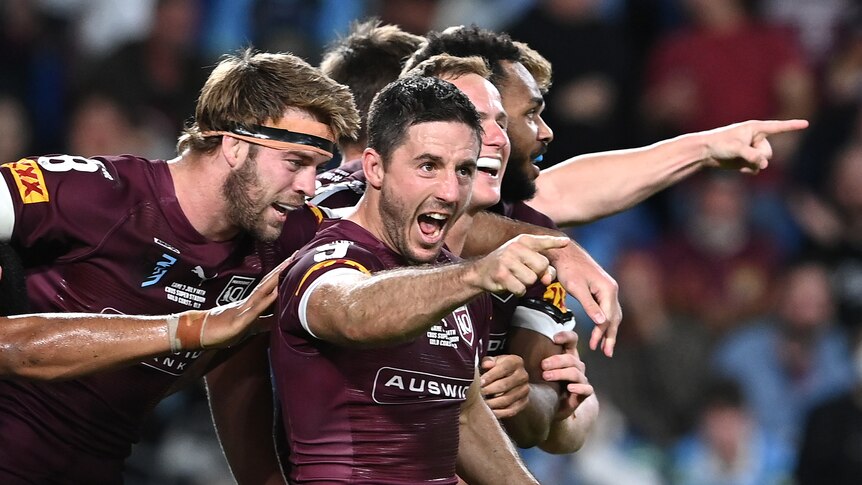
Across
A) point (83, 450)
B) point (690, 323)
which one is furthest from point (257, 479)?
point (690, 323)

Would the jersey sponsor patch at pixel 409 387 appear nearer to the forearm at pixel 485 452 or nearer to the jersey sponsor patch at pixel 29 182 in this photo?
the forearm at pixel 485 452

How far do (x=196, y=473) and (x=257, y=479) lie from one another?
123 inches

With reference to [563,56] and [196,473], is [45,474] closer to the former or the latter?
[196,473]

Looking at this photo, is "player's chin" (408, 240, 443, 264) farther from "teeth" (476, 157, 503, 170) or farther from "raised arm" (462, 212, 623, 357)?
"teeth" (476, 157, 503, 170)

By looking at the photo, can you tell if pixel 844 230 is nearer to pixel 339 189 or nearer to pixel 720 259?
pixel 720 259

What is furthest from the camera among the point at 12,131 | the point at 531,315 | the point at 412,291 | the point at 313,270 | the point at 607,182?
the point at 12,131

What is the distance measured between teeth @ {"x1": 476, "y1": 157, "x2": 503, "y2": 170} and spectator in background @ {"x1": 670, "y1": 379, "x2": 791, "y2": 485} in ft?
13.6

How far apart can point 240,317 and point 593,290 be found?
984 millimetres

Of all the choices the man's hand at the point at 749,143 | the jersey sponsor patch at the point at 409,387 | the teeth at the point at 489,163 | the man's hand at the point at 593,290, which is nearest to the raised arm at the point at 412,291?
the jersey sponsor patch at the point at 409,387

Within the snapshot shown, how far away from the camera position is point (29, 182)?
4.39 meters

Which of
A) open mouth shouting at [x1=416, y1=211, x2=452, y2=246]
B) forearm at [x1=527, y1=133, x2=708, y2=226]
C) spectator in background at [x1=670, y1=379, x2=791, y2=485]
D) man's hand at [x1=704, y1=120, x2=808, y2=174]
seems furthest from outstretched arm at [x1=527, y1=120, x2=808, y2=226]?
spectator in background at [x1=670, y1=379, x2=791, y2=485]

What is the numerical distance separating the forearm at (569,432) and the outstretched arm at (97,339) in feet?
4.56

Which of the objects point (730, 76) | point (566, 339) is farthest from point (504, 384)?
point (730, 76)

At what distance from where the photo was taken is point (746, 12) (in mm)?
9891
